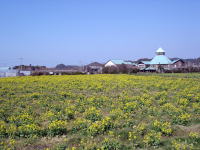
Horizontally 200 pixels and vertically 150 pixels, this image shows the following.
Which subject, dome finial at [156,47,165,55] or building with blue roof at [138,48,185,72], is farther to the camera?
dome finial at [156,47,165,55]

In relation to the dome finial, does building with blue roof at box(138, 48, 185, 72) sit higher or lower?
lower

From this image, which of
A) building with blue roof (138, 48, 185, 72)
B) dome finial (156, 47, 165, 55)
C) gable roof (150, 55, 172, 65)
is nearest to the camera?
building with blue roof (138, 48, 185, 72)

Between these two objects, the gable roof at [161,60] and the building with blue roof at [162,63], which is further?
the gable roof at [161,60]

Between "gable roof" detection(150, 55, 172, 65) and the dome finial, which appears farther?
the dome finial

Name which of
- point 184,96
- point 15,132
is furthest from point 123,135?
point 184,96

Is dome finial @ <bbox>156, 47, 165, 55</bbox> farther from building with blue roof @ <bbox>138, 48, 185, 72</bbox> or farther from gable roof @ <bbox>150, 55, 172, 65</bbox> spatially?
gable roof @ <bbox>150, 55, 172, 65</bbox>

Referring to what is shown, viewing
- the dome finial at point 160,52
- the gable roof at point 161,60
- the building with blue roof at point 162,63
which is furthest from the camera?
the dome finial at point 160,52

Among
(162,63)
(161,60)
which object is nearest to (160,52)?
(161,60)

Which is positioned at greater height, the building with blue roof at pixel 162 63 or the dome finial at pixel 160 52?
the dome finial at pixel 160 52

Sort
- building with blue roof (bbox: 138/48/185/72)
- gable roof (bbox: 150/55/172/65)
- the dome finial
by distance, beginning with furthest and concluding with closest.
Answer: the dome finial, gable roof (bbox: 150/55/172/65), building with blue roof (bbox: 138/48/185/72)

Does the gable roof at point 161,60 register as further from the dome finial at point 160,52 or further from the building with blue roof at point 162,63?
the dome finial at point 160,52

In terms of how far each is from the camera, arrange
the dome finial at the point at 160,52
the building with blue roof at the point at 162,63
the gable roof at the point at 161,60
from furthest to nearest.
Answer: the dome finial at the point at 160,52 < the gable roof at the point at 161,60 < the building with blue roof at the point at 162,63

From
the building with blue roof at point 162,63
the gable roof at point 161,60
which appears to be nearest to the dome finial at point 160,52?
the building with blue roof at point 162,63

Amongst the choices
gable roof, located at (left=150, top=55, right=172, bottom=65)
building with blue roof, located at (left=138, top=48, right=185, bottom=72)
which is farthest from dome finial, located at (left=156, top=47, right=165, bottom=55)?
gable roof, located at (left=150, top=55, right=172, bottom=65)
